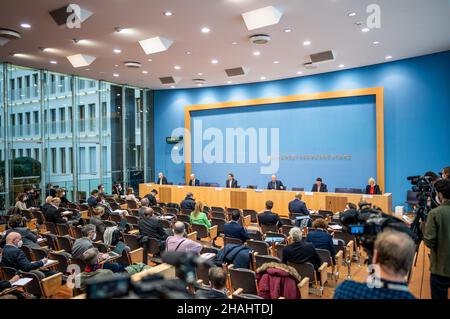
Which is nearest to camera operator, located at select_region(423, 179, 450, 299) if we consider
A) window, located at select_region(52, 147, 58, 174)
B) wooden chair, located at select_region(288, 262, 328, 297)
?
wooden chair, located at select_region(288, 262, 328, 297)

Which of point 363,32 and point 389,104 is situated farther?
point 389,104

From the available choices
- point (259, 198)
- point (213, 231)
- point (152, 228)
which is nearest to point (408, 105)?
point (259, 198)

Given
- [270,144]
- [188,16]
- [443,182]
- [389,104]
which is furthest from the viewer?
[270,144]

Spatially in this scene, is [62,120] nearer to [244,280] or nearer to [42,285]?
[42,285]

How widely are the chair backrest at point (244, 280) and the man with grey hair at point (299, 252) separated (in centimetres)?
89

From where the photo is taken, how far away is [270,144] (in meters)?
14.0

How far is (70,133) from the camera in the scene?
13.4m

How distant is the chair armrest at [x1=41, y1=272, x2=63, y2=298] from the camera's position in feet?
14.0

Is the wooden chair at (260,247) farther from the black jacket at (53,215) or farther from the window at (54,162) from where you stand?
the window at (54,162)

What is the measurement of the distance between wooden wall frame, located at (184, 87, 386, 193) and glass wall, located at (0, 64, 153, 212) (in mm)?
2389

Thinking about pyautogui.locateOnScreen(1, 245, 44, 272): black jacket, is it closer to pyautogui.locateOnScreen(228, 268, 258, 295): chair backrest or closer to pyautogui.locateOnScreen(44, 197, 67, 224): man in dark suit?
pyautogui.locateOnScreen(228, 268, 258, 295): chair backrest

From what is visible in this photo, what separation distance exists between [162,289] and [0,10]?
8.07 meters
